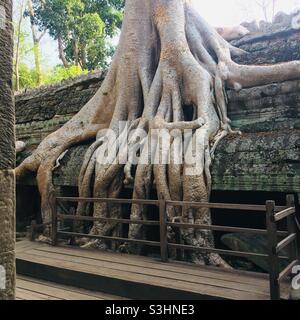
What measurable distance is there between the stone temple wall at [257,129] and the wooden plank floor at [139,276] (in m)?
1.03

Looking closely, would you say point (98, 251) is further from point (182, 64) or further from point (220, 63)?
point (220, 63)

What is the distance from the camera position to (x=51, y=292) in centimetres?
295

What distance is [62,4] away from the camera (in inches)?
509

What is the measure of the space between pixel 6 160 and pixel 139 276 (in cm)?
186

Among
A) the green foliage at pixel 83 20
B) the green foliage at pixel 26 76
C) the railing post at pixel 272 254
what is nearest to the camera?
the railing post at pixel 272 254

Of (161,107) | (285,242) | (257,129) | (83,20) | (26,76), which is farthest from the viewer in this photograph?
(26,76)

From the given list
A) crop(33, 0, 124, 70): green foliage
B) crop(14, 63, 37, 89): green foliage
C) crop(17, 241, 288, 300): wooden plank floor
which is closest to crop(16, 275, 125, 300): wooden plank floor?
crop(17, 241, 288, 300): wooden plank floor

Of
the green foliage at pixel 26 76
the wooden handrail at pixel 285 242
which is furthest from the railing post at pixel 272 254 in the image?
the green foliage at pixel 26 76

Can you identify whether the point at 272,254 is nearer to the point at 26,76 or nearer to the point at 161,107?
the point at 161,107

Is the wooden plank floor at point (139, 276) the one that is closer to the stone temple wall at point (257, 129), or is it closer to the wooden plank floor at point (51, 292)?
the wooden plank floor at point (51, 292)

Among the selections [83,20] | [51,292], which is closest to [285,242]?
[51,292]

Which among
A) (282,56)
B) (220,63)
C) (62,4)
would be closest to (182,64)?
(220,63)

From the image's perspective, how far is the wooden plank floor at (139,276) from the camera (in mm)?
2512

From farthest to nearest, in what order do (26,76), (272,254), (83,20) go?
(26,76)
(83,20)
(272,254)
